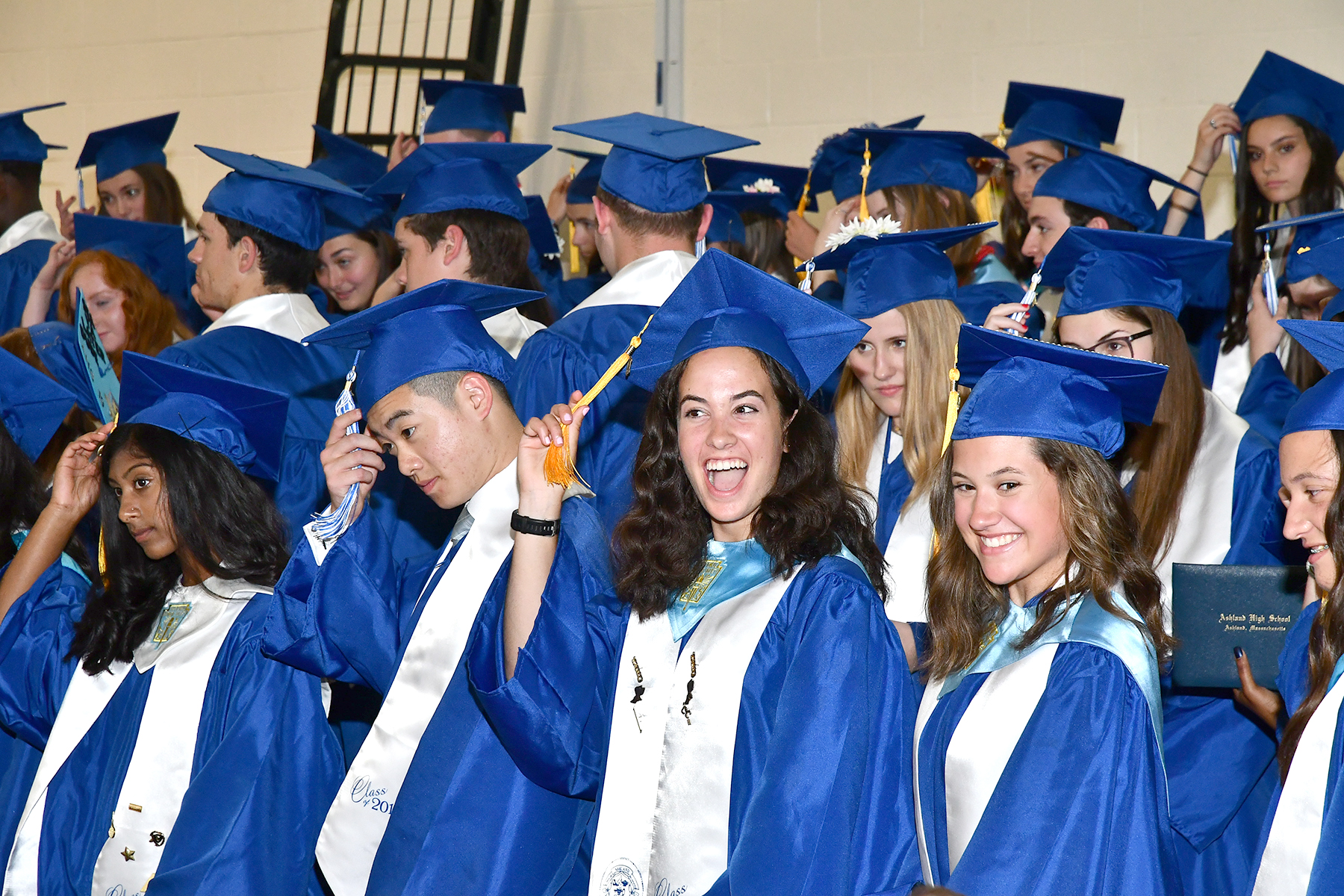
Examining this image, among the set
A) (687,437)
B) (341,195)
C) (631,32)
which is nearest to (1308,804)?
(687,437)

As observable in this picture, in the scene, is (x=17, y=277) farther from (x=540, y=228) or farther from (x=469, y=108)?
(x=540, y=228)

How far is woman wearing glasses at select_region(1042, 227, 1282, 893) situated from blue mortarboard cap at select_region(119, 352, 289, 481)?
195 cm

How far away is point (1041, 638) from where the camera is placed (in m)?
2.33

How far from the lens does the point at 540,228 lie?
16.4 feet

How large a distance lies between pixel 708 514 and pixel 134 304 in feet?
8.92

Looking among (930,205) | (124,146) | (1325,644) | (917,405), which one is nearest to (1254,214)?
(930,205)

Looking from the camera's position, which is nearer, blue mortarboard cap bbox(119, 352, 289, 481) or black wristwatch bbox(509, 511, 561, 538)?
black wristwatch bbox(509, 511, 561, 538)

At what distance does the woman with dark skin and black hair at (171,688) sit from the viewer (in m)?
2.92

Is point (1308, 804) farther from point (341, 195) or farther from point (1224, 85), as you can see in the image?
point (1224, 85)

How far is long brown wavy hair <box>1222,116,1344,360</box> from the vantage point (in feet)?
13.7

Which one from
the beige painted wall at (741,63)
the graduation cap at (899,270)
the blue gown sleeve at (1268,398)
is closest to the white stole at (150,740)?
the graduation cap at (899,270)

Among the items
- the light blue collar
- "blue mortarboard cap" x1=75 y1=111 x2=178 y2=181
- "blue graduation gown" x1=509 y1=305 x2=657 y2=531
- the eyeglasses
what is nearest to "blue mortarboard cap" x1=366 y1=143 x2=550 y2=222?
"blue graduation gown" x1=509 y1=305 x2=657 y2=531

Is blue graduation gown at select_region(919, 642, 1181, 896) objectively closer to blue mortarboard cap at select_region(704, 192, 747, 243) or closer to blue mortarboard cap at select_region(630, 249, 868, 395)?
blue mortarboard cap at select_region(630, 249, 868, 395)

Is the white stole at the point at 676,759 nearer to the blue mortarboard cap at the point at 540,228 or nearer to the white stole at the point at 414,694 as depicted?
the white stole at the point at 414,694
